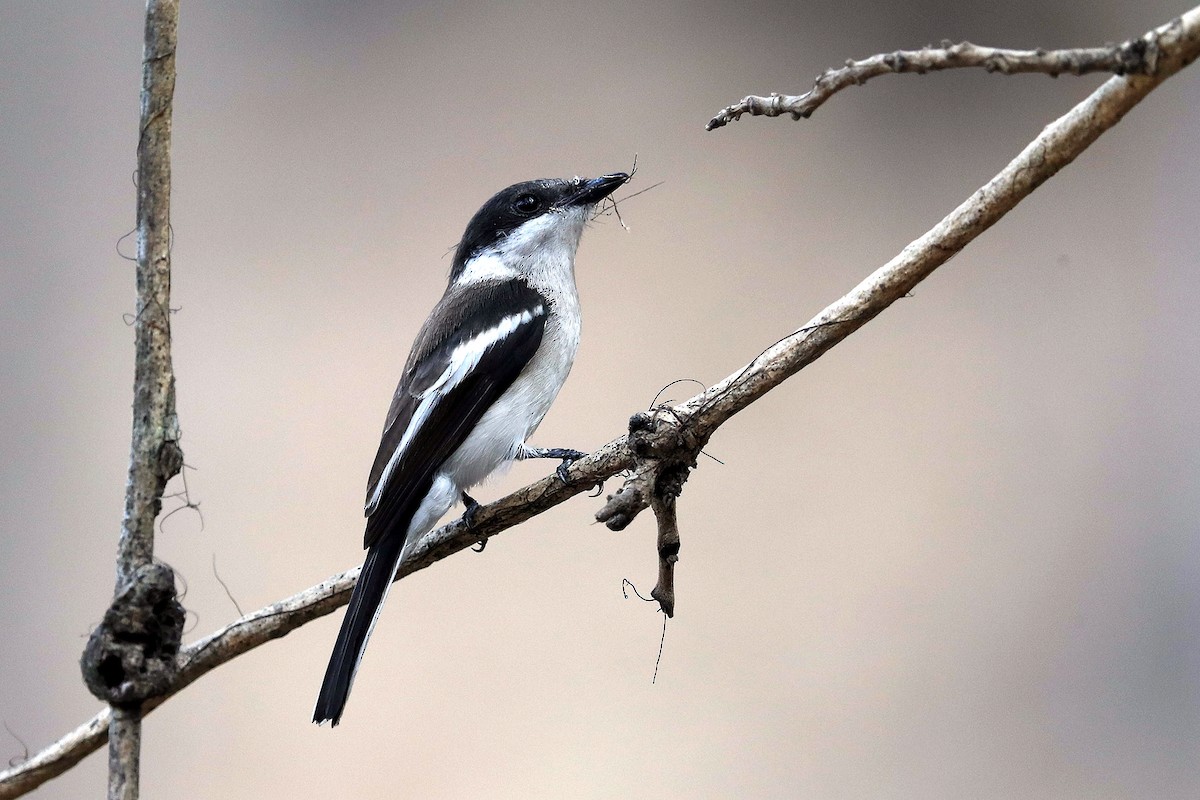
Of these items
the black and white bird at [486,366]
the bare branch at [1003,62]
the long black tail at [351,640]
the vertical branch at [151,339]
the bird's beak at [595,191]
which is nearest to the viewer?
the bare branch at [1003,62]

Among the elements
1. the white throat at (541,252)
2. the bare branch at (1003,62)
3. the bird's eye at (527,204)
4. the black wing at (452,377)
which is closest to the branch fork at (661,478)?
the bare branch at (1003,62)

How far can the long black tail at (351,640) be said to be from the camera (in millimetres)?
1132

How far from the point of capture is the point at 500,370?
1542 mm

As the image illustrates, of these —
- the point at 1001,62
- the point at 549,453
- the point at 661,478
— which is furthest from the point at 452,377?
the point at 1001,62

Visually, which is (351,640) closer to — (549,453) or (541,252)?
(549,453)

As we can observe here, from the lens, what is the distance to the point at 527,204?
177 centimetres

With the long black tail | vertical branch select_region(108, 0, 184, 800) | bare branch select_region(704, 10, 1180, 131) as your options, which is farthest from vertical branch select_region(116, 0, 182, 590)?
bare branch select_region(704, 10, 1180, 131)

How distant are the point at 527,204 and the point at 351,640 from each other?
879 mm

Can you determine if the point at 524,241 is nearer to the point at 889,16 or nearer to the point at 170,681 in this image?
Answer: the point at 170,681

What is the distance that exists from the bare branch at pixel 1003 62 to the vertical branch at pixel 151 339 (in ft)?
1.63

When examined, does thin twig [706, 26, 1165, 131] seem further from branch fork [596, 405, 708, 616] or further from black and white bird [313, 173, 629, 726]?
black and white bird [313, 173, 629, 726]

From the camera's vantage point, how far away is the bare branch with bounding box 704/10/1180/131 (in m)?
0.65

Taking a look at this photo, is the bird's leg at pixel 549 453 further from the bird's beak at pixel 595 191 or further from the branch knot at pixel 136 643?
the branch knot at pixel 136 643

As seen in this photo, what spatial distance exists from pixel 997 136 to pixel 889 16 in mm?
466
